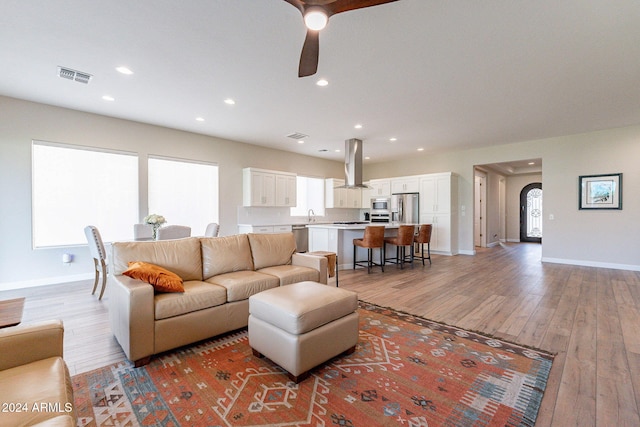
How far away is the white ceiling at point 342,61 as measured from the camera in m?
2.34

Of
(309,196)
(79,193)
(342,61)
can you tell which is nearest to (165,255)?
(342,61)

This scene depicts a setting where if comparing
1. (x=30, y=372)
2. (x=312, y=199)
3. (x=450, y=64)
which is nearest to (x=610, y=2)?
(x=450, y=64)

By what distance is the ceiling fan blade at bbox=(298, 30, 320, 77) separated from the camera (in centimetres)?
201

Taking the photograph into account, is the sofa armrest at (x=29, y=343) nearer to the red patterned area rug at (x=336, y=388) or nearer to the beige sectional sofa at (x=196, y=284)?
the red patterned area rug at (x=336, y=388)

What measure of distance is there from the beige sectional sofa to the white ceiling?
79.5 inches

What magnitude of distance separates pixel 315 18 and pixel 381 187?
7.21 meters

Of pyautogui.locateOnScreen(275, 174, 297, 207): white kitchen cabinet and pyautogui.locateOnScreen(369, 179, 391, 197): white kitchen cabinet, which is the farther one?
pyautogui.locateOnScreen(369, 179, 391, 197): white kitchen cabinet

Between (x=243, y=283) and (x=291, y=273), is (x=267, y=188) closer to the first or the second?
(x=291, y=273)

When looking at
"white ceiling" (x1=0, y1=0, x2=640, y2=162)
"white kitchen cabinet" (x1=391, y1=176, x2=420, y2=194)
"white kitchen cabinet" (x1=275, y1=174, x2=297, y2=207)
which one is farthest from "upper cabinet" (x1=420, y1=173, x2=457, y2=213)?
"white kitchen cabinet" (x1=275, y1=174, x2=297, y2=207)

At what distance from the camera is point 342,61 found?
122 inches

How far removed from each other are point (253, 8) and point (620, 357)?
410 centimetres

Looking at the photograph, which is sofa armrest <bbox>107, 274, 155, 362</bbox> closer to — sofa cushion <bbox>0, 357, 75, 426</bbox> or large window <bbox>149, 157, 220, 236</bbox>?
sofa cushion <bbox>0, 357, 75, 426</bbox>

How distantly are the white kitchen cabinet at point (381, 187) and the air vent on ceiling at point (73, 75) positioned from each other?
6.83 metres

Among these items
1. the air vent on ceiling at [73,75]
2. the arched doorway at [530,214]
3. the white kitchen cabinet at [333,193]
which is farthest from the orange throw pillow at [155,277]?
the arched doorway at [530,214]
